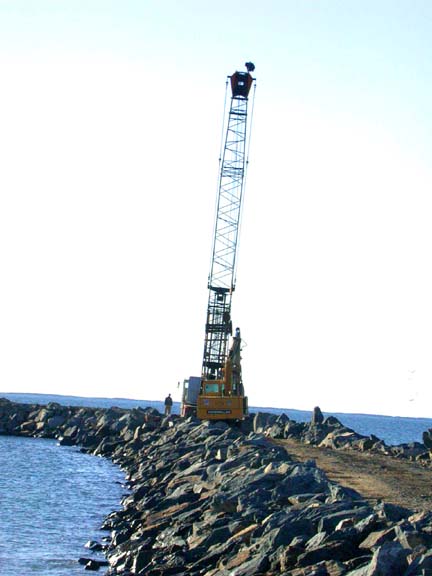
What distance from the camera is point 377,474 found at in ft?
82.7

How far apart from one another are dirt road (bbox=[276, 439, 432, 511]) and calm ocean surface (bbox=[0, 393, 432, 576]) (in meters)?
6.13

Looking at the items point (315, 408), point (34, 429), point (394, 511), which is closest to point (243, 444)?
point (394, 511)

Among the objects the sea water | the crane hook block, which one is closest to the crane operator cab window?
the sea water

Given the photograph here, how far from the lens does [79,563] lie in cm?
2044

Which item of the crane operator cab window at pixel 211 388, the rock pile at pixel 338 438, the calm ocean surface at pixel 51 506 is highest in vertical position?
the crane operator cab window at pixel 211 388

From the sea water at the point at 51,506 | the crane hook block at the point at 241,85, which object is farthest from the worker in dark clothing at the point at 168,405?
the crane hook block at the point at 241,85

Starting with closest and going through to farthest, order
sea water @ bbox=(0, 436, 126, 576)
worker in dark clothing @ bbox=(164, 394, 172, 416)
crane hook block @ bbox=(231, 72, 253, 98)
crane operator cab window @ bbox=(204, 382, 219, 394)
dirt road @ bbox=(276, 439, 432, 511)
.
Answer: dirt road @ bbox=(276, 439, 432, 511)
sea water @ bbox=(0, 436, 126, 576)
crane operator cab window @ bbox=(204, 382, 219, 394)
crane hook block @ bbox=(231, 72, 253, 98)
worker in dark clothing @ bbox=(164, 394, 172, 416)

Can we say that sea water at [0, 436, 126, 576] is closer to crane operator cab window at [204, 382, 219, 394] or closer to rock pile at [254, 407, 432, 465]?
crane operator cab window at [204, 382, 219, 394]

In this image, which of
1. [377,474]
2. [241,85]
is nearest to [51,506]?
[377,474]

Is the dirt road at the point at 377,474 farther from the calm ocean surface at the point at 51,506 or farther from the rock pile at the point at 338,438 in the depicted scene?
the calm ocean surface at the point at 51,506

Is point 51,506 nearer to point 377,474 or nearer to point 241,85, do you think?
point 377,474

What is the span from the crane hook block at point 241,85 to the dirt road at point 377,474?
838 inches

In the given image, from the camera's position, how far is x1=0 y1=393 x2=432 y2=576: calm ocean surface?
21.1 meters

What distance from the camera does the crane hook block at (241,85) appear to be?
49.1m
